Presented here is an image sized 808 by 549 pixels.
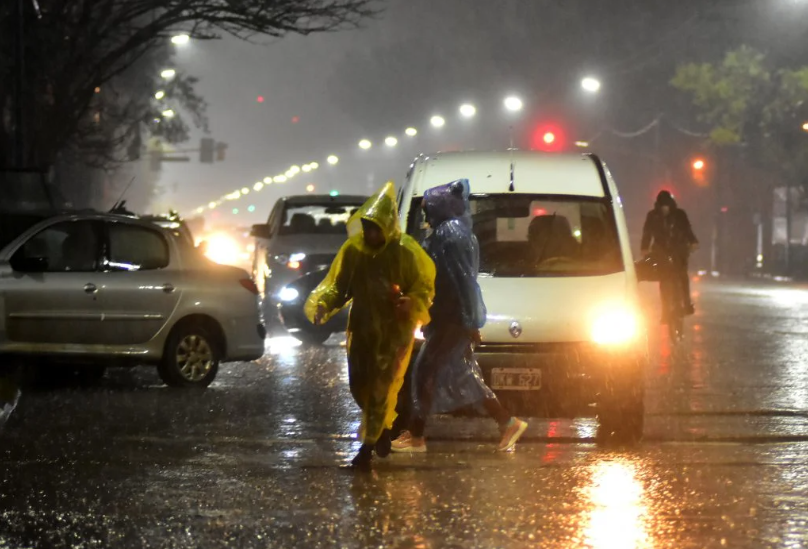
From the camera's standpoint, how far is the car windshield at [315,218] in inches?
811

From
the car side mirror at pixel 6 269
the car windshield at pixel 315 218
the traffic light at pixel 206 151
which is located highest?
Result: the traffic light at pixel 206 151

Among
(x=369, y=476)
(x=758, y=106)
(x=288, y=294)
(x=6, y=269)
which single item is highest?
(x=758, y=106)

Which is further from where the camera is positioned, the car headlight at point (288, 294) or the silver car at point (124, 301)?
the car headlight at point (288, 294)

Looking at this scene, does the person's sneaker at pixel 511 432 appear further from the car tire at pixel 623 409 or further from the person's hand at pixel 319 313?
the person's hand at pixel 319 313

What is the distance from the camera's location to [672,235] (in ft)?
57.1

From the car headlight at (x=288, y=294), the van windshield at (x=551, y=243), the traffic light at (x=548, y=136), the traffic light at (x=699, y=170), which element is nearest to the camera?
the van windshield at (x=551, y=243)

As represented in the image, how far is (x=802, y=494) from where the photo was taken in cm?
786

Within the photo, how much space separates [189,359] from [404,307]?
212 inches

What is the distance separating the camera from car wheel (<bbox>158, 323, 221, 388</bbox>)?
13.4 m

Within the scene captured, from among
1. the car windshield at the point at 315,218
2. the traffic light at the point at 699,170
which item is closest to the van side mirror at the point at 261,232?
the car windshield at the point at 315,218

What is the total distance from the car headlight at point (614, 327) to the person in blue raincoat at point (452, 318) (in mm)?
836

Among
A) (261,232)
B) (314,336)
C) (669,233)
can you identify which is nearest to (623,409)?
(669,233)

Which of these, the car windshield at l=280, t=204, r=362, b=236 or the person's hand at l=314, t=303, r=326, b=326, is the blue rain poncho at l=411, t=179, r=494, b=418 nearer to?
the person's hand at l=314, t=303, r=326, b=326

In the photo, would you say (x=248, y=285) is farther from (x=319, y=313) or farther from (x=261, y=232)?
(x=261, y=232)
